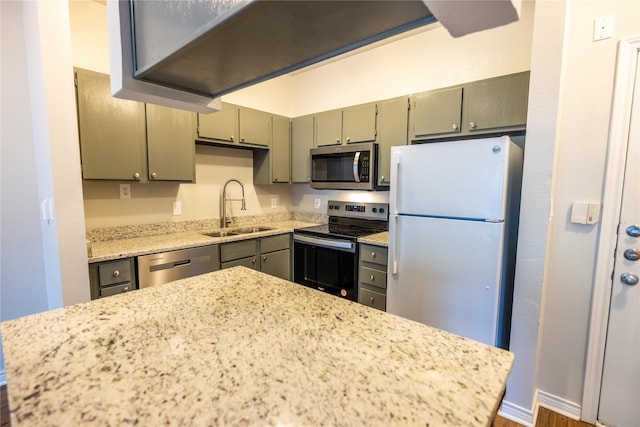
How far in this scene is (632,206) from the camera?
1524 millimetres

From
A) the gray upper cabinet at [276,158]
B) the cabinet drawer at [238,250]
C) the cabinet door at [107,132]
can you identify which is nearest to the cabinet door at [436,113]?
the gray upper cabinet at [276,158]

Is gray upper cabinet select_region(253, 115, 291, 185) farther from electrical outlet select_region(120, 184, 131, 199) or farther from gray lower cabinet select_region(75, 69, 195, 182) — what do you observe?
electrical outlet select_region(120, 184, 131, 199)

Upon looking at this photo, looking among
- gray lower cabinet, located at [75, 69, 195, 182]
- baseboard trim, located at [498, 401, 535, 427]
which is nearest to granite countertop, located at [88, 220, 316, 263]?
gray lower cabinet, located at [75, 69, 195, 182]

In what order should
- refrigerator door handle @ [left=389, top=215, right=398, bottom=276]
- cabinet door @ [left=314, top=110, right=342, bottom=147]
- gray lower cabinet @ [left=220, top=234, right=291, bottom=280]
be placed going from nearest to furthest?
refrigerator door handle @ [left=389, top=215, right=398, bottom=276], gray lower cabinet @ [left=220, top=234, right=291, bottom=280], cabinet door @ [left=314, top=110, right=342, bottom=147]

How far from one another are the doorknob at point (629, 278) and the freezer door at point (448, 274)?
1.90ft

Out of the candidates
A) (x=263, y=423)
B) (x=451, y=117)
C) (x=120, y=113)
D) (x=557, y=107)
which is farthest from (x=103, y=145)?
(x=557, y=107)

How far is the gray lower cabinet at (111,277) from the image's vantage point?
1.84 metres

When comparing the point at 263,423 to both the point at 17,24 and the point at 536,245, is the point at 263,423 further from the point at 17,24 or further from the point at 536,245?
the point at 17,24

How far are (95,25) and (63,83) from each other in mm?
1093

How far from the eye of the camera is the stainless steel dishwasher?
6.77ft

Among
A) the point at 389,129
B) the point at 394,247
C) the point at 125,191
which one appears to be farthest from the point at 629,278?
the point at 125,191

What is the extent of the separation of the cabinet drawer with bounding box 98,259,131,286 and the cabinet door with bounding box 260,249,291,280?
113 cm

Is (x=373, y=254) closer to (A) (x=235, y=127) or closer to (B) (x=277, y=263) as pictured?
(B) (x=277, y=263)

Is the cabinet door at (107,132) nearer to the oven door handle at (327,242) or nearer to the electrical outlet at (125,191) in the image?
the electrical outlet at (125,191)
